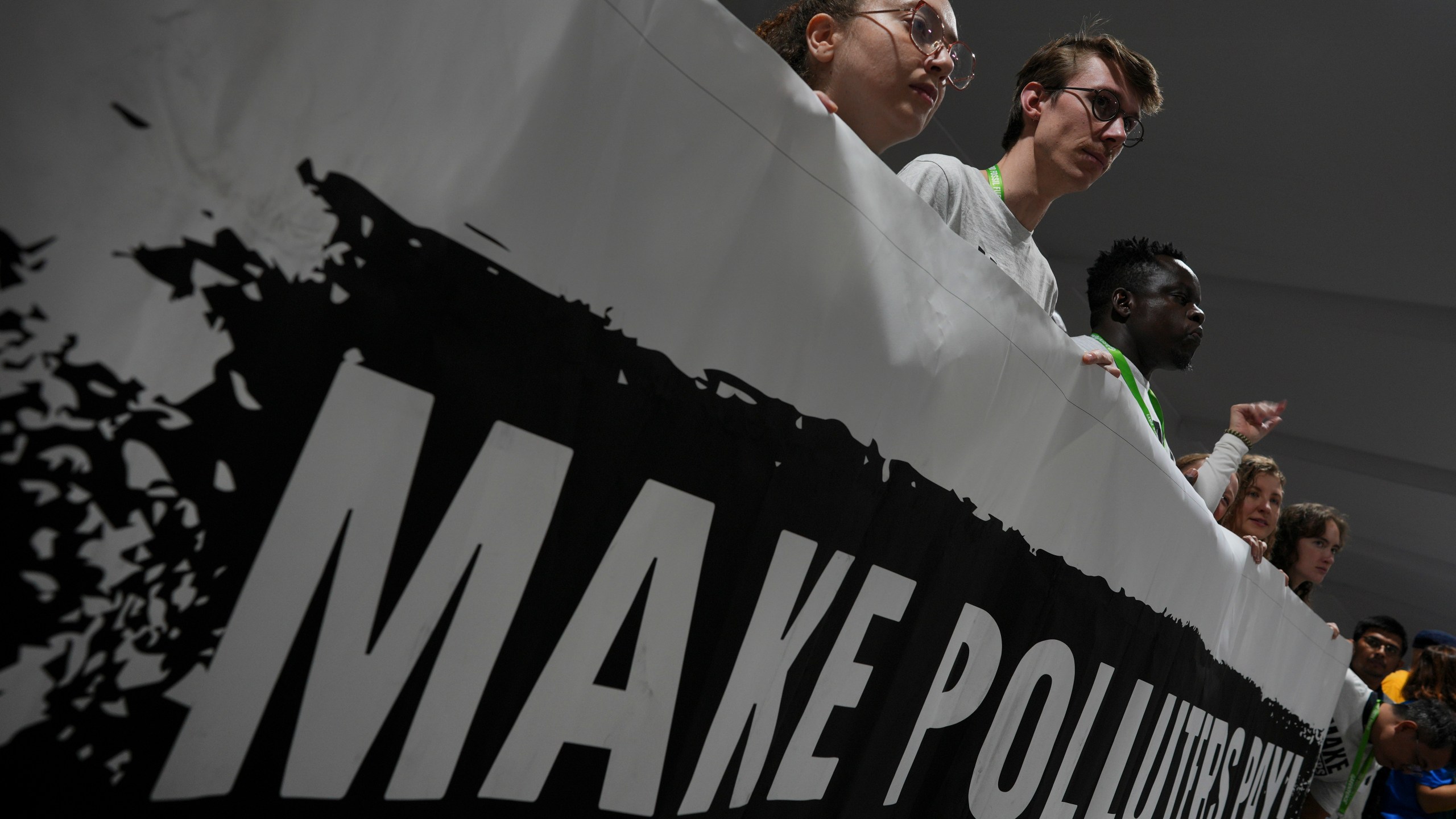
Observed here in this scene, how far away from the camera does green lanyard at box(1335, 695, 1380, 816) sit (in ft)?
10.4

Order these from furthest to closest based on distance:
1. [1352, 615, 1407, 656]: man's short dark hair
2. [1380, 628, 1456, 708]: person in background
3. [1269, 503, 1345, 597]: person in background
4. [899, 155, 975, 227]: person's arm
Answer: [1352, 615, 1407, 656]: man's short dark hair, [1380, 628, 1456, 708]: person in background, [1269, 503, 1345, 597]: person in background, [899, 155, 975, 227]: person's arm

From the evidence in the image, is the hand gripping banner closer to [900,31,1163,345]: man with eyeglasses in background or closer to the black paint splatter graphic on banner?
the black paint splatter graphic on banner

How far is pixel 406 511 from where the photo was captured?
55 cm

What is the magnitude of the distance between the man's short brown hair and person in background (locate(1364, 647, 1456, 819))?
290cm

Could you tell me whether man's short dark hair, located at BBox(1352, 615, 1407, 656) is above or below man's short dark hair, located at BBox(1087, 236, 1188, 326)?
below

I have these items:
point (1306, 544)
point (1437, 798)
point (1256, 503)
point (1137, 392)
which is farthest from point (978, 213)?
point (1437, 798)

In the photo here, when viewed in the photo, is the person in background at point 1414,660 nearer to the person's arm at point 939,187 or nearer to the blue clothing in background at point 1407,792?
the blue clothing in background at point 1407,792

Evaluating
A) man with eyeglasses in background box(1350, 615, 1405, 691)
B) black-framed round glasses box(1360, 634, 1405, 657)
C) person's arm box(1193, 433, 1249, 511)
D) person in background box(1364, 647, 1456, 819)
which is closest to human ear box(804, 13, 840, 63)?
person's arm box(1193, 433, 1249, 511)

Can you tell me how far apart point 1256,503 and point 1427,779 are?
1.53 m

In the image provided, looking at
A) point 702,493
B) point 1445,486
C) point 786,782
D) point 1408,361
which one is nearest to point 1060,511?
point 786,782

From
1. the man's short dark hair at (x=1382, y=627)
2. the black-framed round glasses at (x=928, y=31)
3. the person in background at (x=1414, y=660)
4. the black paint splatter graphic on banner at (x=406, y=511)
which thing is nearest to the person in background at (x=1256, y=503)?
the person in background at (x=1414, y=660)

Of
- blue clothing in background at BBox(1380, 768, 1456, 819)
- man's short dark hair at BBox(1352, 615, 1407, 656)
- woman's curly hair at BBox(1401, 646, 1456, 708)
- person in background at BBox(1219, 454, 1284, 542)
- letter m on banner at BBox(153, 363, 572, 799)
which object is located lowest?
letter m on banner at BBox(153, 363, 572, 799)

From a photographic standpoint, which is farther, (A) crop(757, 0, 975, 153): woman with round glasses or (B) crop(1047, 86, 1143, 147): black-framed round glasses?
(B) crop(1047, 86, 1143, 147): black-framed round glasses

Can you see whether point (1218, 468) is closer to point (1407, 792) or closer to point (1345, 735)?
point (1345, 735)
